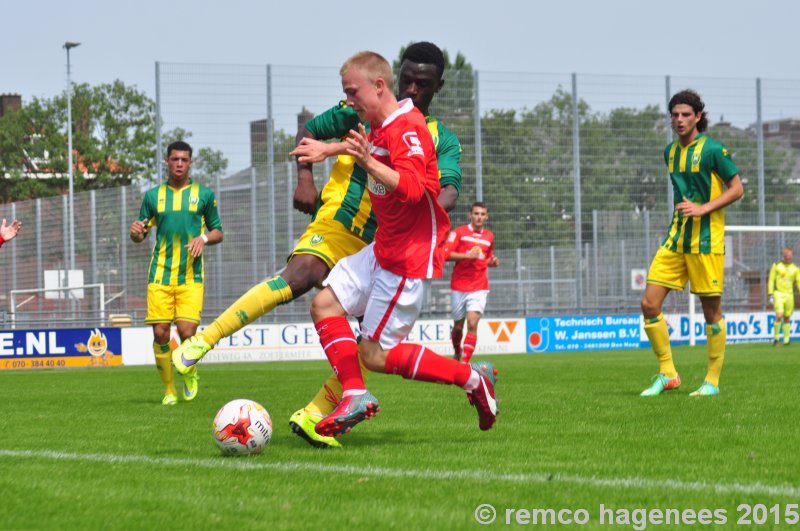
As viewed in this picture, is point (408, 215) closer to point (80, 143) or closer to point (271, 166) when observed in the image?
point (271, 166)

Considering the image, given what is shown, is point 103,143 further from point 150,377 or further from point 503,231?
point 150,377

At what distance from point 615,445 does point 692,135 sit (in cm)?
432

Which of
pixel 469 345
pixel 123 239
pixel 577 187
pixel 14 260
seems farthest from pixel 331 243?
pixel 14 260

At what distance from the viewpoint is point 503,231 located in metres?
26.6

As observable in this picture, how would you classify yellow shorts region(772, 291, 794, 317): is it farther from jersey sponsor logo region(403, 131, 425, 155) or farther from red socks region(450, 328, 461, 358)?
jersey sponsor logo region(403, 131, 425, 155)

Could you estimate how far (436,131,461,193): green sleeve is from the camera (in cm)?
648

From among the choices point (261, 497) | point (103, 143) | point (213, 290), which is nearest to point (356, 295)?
point (261, 497)

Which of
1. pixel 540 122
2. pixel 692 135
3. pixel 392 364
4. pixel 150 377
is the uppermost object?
pixel 540 122

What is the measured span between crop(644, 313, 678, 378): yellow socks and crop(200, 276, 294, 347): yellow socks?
399 cm

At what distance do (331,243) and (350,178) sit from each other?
412mm

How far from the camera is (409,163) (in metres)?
5.46

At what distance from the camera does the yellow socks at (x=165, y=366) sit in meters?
10.3

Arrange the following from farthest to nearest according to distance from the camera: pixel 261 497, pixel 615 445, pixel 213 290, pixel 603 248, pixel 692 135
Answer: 1. pixel 603 248
2. pixel 213 290
3. pixel 692 135
4. pixel 615 445
5. pixel 261 497

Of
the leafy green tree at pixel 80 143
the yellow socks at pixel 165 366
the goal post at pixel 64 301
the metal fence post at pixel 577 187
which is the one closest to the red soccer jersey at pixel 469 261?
the yellow socks at pixel 165 366
